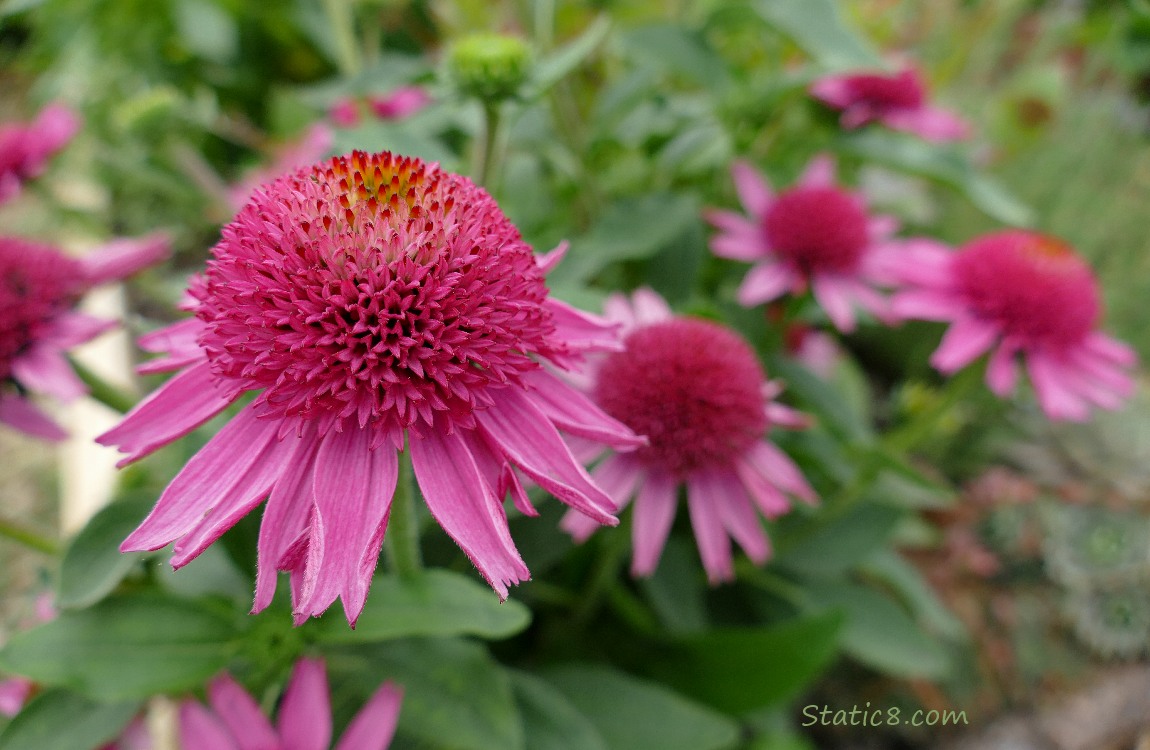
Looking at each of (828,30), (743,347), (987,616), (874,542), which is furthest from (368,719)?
(987,616)

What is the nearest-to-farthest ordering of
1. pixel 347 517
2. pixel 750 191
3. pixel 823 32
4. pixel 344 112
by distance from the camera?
pixel 347 517 → pixel 823 32 → pixel 750 191 → pixel 344 112

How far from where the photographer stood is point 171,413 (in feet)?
1.42

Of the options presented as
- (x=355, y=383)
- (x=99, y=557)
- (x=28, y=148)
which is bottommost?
(x=99, y=557)

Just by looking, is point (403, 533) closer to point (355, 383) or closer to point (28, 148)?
point (355, 383)

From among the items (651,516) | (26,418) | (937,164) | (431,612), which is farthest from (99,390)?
(937,164)

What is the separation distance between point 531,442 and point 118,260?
527 millimetres

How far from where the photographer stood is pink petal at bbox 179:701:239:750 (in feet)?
1.76

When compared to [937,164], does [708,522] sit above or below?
below

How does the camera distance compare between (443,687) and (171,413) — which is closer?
(171,413)

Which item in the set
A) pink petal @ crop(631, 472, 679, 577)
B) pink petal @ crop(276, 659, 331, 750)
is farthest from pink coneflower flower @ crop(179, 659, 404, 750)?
pink petal @ crop(631, 472, 679, 577)

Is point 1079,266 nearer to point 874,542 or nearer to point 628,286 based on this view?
point 874,542

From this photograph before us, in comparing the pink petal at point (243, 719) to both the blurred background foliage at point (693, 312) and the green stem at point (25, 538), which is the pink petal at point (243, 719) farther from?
the green stem at point (25, 538)

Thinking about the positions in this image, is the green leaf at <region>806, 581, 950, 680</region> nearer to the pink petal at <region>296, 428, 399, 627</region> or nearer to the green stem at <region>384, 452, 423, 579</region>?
the green stem at <region>384, 452, 423, 579</region>

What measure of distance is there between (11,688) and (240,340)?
581 millimetres
